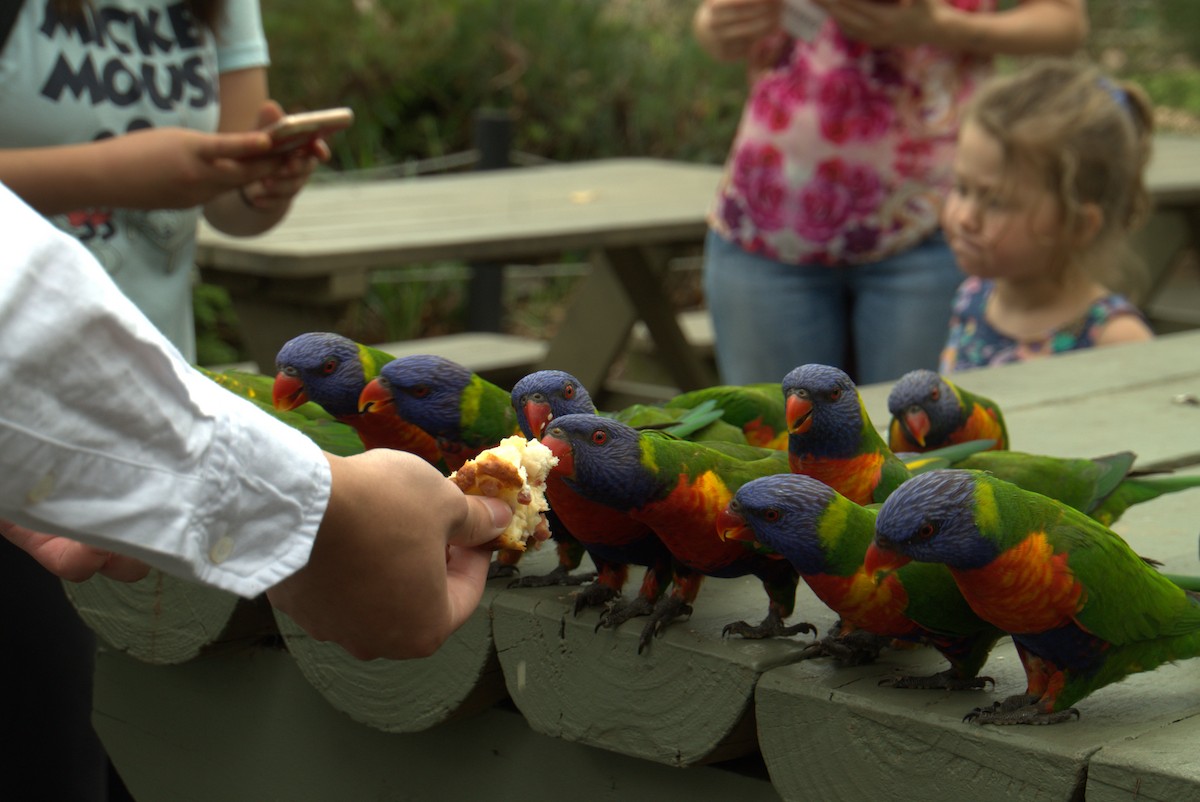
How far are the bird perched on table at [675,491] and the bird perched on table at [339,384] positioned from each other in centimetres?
26

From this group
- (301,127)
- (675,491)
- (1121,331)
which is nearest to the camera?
(675,491)

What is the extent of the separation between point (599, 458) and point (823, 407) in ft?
0.73

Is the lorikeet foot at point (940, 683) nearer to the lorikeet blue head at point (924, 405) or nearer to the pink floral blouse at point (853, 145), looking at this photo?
the lorikeet blue head at point (924, 405)

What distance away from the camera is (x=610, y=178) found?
4.93m

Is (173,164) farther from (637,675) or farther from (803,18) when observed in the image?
(803,18)

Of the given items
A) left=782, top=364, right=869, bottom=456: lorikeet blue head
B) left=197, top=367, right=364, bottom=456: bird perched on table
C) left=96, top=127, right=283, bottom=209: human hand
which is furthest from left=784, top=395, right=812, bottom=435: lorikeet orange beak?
left=96, top=127, right=283, bottom=209: human hand

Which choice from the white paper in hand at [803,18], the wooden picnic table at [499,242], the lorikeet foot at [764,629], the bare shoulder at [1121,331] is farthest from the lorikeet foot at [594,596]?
the wooden picnic table at [499,242]

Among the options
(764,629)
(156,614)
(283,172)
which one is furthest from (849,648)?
(283,172)

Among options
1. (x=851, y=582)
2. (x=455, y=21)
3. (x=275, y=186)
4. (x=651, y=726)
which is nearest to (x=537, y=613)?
(x=651, y=726)

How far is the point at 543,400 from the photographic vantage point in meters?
1.22

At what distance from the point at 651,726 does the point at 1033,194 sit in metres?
1.73

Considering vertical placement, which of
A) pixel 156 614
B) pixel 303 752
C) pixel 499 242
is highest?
pixel 156 614

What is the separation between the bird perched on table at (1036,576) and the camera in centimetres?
100

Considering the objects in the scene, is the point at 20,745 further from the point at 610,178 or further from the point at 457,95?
the point at 457,95
